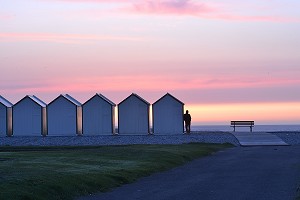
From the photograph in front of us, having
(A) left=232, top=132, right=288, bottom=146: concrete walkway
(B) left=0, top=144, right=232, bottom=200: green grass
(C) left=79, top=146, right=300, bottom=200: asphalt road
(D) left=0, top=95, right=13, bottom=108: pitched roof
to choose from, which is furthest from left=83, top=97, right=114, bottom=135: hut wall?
(C) left=79, top=146, right=300, bottom=200: asphalt road

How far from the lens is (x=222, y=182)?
26.8 meters

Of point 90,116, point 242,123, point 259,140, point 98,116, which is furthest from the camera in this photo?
point 242,123

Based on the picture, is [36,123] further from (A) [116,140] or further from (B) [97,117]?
(A) [116,140]

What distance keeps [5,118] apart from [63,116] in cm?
497

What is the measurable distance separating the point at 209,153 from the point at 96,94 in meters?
20.4

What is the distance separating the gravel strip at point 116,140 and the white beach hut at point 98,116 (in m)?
2.30

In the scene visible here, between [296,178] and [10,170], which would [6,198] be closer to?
[10,170]

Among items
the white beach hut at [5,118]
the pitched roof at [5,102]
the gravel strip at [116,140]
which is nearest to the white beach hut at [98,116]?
the gravel strip at [116,140]

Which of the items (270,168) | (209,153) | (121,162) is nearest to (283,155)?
(209,153)

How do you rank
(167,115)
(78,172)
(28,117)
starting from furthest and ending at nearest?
1. (28,117)
2. (167,115)
3. (78,172)

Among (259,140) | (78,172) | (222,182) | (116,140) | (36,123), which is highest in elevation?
(36,123)

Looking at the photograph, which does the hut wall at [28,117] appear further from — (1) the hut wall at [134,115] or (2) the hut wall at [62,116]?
(1) the hut wall at [134,115]

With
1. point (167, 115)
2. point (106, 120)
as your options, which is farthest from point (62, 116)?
point (167, 115)

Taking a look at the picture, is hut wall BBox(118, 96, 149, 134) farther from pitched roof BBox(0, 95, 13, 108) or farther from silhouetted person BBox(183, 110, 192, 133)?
pitched roof BBox(0, 95, 13, 108)
